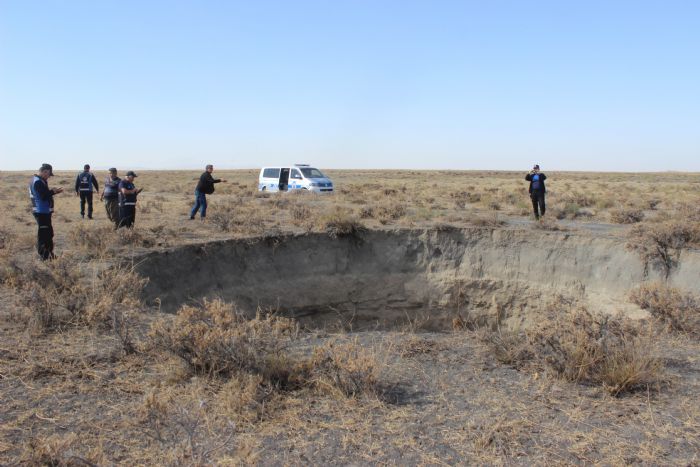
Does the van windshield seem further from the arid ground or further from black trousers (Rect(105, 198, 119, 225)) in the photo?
the arid ground

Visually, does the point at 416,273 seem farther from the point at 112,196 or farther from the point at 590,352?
the point at 590,352

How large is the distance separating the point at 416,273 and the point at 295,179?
12995 millimetres

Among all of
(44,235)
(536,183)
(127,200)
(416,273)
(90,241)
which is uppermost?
(536,183)

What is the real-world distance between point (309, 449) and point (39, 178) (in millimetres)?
8079

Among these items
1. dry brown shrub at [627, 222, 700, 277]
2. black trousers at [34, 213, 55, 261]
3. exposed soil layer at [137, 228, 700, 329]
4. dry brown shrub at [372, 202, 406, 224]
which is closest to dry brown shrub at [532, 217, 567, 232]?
exposed soil layer at [137, 228, 700, 329]

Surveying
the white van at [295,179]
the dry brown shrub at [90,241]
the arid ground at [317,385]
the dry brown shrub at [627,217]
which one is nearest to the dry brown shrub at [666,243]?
the arid ground at [317,385]

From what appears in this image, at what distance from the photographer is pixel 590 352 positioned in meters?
5.33

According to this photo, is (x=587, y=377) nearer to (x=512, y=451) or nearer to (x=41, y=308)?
(x=512, y=451)

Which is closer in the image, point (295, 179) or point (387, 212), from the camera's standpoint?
point (387, 212)

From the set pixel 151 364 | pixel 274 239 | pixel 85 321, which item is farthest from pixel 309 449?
pixel 274 239

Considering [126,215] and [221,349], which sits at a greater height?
[126,215]

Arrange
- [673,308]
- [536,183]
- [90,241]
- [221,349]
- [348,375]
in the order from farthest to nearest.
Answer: [536,183] → [90,241] → [673,308] → [221,349] → [348,375]

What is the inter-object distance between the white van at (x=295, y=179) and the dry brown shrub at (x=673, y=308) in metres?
18.5

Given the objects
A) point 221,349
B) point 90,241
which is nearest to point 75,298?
point 221,349
